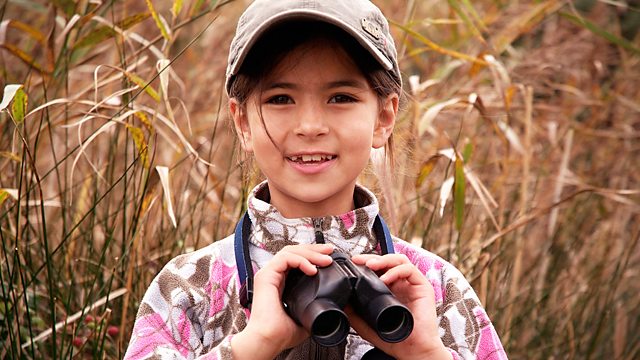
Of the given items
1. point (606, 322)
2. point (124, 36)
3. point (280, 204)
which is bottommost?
point (606, 322)

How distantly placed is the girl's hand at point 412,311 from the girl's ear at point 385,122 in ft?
1.31

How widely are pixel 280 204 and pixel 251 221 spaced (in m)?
0.07

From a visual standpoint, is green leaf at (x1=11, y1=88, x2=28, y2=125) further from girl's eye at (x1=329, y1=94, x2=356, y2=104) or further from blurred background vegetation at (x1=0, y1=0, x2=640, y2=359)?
girl's eye at (x1=329, y1=94, x2=356, y2=104)

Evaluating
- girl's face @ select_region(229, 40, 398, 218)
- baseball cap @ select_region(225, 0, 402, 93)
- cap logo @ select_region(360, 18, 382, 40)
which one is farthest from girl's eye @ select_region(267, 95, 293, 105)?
cap logo @ select_region(360, 18, 382, 40)

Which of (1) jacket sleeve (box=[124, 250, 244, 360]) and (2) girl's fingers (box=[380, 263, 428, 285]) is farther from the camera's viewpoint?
(1) jacket sleeve (box=[124, 250, 244, 360])

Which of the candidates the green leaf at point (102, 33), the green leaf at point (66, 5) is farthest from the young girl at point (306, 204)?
the green leaf at point (66, 5)

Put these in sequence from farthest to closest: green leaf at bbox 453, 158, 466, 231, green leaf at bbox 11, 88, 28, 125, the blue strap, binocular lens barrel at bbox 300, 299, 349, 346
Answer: green leaf at bbox 453, 158, 466, 231, green leaf at bbox 11, 88, 28, 125, the blue strap, binocular lens barrel at bbox 300, 299, 349, 346

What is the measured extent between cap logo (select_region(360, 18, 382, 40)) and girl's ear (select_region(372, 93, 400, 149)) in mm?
178

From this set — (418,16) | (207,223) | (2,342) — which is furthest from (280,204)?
(418,16)

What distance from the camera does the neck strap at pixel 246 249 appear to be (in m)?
2.06

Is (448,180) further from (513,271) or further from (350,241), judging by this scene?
(350,241)

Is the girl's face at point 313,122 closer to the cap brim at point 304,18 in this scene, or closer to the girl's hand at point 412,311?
the cap brim at point 304,18

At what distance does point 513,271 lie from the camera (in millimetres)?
3803

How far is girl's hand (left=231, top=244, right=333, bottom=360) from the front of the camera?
1.92 metres
